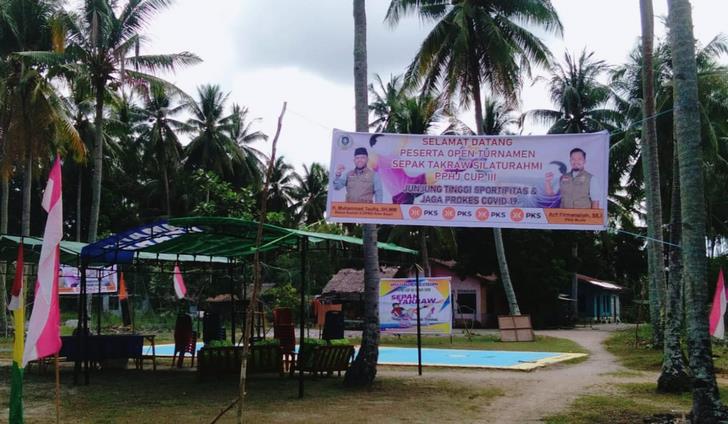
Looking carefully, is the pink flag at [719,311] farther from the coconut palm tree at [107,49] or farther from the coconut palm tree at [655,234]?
the coconut palm tree at [107,49]

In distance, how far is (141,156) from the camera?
154 feet

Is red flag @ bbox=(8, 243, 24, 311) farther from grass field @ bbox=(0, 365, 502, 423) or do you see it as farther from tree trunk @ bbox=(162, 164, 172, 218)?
tree trunk @ bbox=(162, 164, 172, 218)

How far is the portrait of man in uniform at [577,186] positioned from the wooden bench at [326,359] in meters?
5.31

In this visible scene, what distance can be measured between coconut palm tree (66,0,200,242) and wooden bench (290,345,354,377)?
13.1 m

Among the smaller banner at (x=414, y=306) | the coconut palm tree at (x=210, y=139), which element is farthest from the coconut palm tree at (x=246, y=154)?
the smaller banner at (x=414, y=306)

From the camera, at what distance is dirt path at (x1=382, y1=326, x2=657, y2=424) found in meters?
10.1

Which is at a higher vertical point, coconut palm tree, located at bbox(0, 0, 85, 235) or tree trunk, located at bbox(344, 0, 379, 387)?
coconut palm tree, located at bbox(0, 0, 85, 235)

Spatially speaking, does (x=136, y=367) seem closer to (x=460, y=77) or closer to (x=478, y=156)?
(x=478, y=156)

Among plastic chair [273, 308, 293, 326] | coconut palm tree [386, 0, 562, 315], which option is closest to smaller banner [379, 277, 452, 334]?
coconut palm tree [386, 0, 562, 315]

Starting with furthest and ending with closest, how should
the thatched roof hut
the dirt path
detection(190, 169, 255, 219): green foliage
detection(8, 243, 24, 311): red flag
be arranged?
the thatched roof hut → detection(190, 169, 255, 219): green foliage → the dirt path → detection(8, 243, 24, 311): red flag

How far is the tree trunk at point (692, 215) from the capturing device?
330 inches

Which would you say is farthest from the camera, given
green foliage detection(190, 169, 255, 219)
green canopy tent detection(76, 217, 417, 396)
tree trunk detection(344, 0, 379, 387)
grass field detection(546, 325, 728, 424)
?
green foliage detection(190, 169, 255, 219)

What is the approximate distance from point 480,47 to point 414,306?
9.62 m

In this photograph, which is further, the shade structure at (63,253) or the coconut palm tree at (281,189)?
the coconut palm tree at (281,189)
